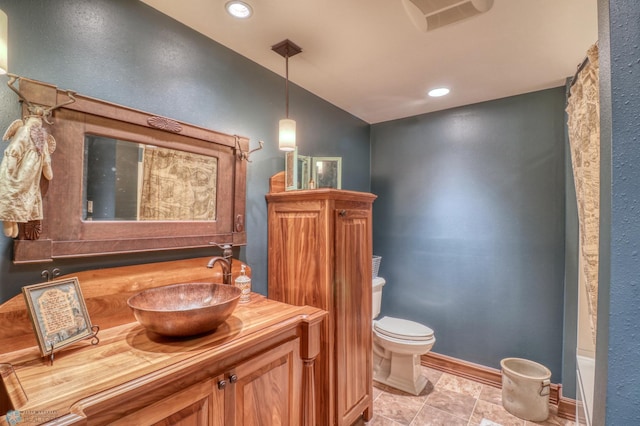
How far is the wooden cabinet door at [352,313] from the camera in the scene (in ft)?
5.65

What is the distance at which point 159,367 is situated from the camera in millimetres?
888

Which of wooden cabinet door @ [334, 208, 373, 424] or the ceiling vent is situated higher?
the ceiling vent

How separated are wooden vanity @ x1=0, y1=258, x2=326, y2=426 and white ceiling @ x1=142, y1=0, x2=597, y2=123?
1299 millimetres

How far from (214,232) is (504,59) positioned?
2143 mm

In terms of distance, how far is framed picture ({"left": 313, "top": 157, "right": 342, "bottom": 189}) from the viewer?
6.79ft

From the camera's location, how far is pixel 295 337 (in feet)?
4.54

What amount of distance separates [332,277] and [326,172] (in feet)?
2.62

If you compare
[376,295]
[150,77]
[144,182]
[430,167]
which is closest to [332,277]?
[144,182]

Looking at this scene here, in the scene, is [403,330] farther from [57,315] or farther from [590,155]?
[57,315]

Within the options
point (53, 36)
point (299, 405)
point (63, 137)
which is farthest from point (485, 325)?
point (53, 36)

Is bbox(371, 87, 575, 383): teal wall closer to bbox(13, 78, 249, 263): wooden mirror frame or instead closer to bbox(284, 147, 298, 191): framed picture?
bbox(284, 147, 298, 191): framed picture

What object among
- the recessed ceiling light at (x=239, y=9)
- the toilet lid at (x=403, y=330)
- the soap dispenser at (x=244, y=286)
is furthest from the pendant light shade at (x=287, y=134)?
the toilet lid at (x=403, y=330)

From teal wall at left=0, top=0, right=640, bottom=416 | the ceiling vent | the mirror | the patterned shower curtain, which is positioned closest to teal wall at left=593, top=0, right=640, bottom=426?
teal wall at left=0, top=0, right=640, bottom=416

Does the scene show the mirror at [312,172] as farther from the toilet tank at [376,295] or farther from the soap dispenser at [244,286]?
the toilet tank at [376,295]
